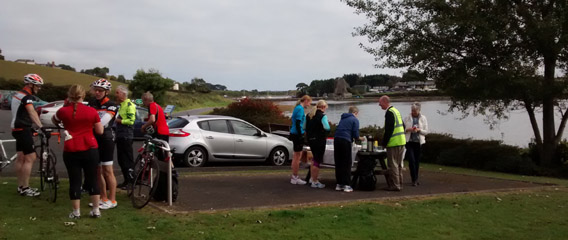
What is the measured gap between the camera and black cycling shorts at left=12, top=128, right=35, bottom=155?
24.1 feet

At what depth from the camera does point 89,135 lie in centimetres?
606

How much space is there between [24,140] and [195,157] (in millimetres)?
5746

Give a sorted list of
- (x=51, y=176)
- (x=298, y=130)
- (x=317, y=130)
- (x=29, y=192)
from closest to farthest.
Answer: (x=51, y=176) → (x=29, y=192) → (x=317, y=130) → (x=298, y=130)

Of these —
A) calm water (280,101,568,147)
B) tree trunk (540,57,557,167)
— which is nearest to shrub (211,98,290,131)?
calm water (280,101,568,147)

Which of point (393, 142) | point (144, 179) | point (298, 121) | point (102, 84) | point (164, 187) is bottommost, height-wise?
point (164, 187)

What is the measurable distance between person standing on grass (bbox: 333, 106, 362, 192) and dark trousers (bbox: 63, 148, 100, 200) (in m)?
4.43

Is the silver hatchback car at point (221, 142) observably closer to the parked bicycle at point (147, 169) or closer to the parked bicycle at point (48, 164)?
the parked bicycle at point (48, 164)

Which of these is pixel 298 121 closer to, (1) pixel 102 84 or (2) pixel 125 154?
(2) pixel 125 154

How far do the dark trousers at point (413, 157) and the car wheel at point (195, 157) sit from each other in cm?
545

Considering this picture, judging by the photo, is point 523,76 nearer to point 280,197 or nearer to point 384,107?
point 384,107

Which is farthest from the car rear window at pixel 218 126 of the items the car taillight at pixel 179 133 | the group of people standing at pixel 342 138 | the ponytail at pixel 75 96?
the ponytail at pixel 75 96

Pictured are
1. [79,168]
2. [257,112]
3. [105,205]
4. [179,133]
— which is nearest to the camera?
[79,168]

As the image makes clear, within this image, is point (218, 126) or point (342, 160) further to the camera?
point (218, 126)

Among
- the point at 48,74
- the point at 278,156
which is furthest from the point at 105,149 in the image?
the point at 48,74
